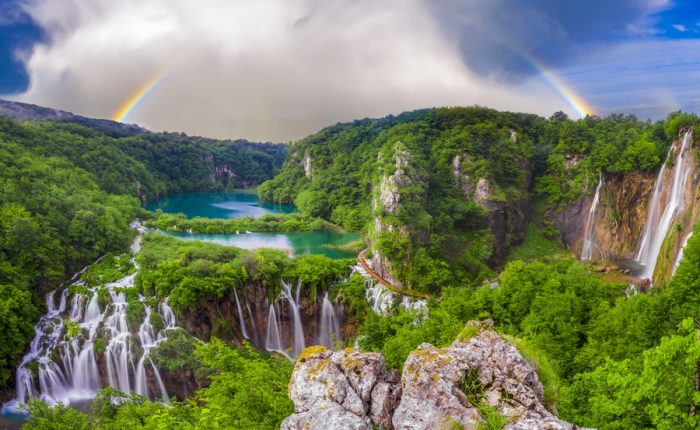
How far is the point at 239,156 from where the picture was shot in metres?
148

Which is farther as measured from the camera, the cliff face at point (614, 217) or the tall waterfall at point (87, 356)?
the cliff face at point (614, 217)

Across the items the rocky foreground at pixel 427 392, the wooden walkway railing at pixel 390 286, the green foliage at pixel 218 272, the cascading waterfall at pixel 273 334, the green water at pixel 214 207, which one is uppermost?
the green water at pixel 214 207

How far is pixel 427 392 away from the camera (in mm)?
6258

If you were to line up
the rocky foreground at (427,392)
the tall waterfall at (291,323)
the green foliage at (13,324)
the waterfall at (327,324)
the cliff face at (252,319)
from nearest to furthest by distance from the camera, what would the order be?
the rocky foreground at (427,392) → the green foliage at (13,324) → the cliff face at (252,319) → the tall waterfall at (291,323) → the waterfall at (327,324)

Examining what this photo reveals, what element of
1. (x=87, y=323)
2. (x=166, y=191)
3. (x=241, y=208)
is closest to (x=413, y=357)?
(x=87, y=323)

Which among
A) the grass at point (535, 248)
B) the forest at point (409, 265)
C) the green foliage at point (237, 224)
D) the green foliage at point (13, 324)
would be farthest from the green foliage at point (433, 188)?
the green foliage at point (13, 324)

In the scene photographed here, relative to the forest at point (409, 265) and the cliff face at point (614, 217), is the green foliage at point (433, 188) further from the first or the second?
the cliff face at point (614, 217)

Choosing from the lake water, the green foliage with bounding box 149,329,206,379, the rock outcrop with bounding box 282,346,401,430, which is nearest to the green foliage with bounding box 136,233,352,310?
the green foliage with bounding box 149,329,206,379

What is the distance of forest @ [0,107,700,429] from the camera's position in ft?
29.8

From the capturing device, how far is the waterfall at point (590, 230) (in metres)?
49.5

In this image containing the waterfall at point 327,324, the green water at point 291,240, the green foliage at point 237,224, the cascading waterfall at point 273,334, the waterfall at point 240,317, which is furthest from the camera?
the green foliage at point 237,224

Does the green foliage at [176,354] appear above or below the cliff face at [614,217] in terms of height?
below

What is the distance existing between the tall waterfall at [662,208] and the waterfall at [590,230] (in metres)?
7.62

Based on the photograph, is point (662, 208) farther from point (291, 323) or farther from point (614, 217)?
point (291, 323)
